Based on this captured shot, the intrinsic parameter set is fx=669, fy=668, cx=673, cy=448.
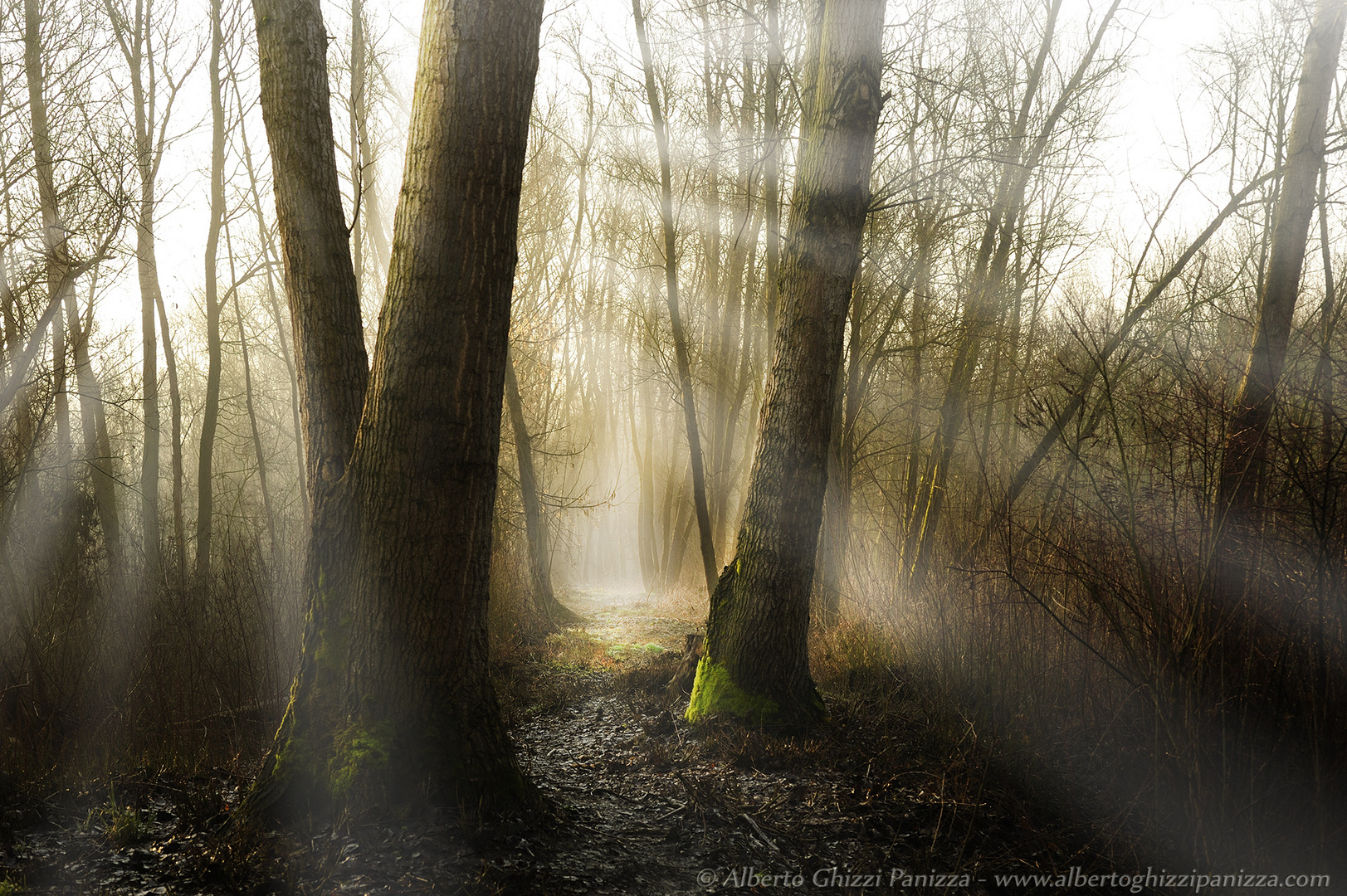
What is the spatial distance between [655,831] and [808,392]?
283 cm

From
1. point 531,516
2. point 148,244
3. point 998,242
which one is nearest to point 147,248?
point 148,244

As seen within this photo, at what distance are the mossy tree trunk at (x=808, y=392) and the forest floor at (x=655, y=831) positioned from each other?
17.0 inches

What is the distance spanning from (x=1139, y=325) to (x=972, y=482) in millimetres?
2252

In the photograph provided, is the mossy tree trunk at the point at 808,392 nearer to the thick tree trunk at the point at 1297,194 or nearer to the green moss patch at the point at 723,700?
the green moss patch at the point at 723,700

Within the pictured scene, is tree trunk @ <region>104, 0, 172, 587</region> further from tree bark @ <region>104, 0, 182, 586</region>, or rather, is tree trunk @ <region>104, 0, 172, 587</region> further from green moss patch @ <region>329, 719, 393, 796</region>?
green moss patch @ <region>329, 719, 393, 796</region>

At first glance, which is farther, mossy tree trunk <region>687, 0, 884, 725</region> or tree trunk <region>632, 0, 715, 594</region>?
tree trunk <region>632, 0, 715, 594</region>

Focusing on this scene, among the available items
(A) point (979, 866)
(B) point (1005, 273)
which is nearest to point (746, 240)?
(B) point (1005, 273)

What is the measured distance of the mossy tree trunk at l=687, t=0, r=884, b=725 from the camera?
4.59 m

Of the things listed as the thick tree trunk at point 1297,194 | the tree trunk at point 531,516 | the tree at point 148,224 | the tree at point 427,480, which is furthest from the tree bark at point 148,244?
the thick tree trunk at point 1297,194

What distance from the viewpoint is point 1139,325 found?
22.1 ft

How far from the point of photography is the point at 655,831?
10.8 ft

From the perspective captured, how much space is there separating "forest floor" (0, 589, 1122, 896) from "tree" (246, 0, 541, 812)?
10.0 inches

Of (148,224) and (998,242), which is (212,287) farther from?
(998,242)

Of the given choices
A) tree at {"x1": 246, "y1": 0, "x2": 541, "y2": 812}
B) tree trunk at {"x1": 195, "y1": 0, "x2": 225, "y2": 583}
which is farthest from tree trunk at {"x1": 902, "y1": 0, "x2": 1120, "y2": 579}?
tree trunk at {"x1": 195, "y1": 0, "x2": 225, "y2": 583}
